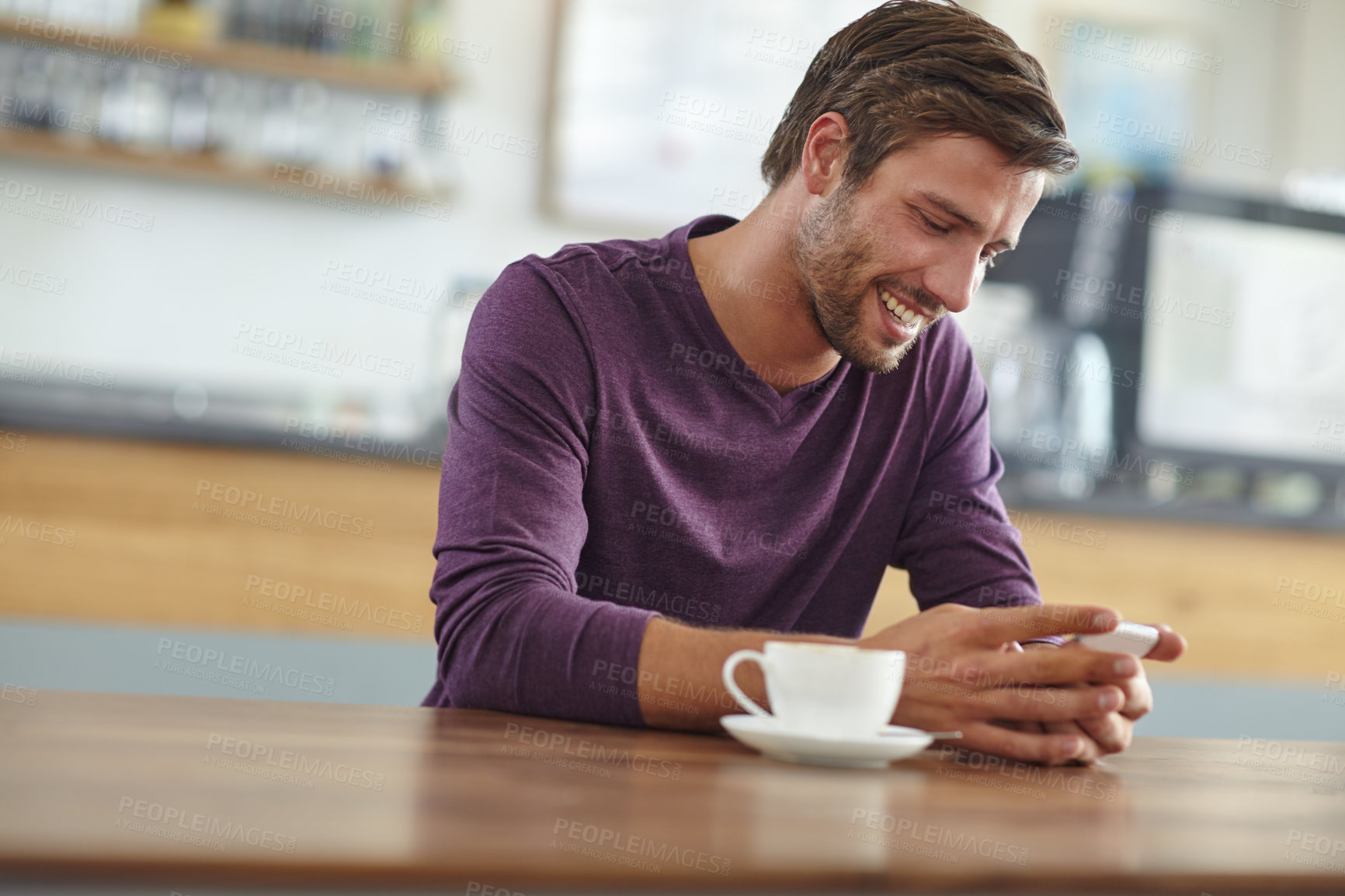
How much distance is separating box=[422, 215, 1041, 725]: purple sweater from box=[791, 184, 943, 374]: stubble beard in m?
0.05

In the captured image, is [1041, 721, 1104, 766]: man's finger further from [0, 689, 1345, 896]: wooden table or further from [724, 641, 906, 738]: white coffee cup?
[724, 641, 906, 738]: white coffee cup

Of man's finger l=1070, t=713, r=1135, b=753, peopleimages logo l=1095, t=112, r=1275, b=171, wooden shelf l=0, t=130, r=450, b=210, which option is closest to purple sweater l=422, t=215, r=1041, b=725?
man's finger l=1070, t=713, r=1135, b=753

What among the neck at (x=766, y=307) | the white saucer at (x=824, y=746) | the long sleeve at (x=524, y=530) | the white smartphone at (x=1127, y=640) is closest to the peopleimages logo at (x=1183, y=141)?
the neck at (x=766, y=307)

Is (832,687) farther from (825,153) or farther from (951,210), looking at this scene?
(825,153)

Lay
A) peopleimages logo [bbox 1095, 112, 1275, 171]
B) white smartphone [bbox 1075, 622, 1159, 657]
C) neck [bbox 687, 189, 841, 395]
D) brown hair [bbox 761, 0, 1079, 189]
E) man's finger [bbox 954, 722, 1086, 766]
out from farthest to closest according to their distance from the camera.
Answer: peopleimages logo [bbox 1095, 112, 1275, 171]
neck [bbox 687, 189, 841, 395]
brown hair [bbox 761, 0, 1079, 189]
white smartphone [bbox 1075, 622, 1159, 657]
man's finger [bbox 954, 722, 1086, 766]

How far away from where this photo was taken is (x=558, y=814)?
53cm

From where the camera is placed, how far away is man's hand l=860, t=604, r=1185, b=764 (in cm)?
87

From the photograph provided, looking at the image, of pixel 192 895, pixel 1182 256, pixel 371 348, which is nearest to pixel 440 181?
pixel 371 348

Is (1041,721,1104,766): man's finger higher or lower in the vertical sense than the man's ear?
lower

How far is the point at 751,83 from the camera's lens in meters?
3.45

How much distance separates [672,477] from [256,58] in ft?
7.28

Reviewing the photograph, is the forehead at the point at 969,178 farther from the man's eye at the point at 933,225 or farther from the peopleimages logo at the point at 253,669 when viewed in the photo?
the peopleimages logo at the point at 253,669

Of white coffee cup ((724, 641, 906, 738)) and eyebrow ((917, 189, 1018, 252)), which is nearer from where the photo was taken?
white coffee cup ((724, 641, 906, 738))

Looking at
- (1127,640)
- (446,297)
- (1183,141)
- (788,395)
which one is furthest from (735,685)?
(1183,141)
